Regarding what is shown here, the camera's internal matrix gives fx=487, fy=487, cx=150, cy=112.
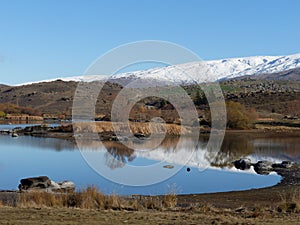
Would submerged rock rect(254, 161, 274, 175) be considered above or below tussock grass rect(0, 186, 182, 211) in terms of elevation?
above

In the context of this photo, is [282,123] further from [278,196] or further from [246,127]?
[278,196]

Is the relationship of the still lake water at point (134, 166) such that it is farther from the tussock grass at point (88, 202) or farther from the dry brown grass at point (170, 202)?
the tussock grass at point (88, 202)

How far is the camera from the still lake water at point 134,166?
23703 millimetres

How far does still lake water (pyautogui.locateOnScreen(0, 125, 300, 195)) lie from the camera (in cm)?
2370

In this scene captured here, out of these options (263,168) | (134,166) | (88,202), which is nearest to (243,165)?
(263,168)

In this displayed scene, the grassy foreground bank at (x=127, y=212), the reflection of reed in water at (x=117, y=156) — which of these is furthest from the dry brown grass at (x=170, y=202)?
the reflection of reed in water at (x=117, y=156)

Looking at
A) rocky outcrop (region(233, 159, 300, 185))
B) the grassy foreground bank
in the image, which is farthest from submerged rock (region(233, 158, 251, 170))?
the grassy foreground bank

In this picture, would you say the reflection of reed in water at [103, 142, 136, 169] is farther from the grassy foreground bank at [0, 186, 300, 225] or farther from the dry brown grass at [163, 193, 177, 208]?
the dry brown grass at [163, 193, 177, 208]

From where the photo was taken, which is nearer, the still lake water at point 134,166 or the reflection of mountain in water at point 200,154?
the still lake water at point 134,166

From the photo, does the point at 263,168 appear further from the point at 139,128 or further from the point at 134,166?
the point at 139,128

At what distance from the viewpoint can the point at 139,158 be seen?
116 ft

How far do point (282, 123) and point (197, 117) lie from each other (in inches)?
558

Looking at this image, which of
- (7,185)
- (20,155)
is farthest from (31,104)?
(7,185)

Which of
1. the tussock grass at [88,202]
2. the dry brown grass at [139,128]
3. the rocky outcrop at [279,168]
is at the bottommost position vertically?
the tussock grass at [88,202]
